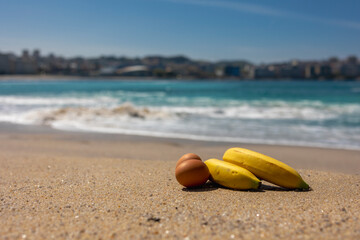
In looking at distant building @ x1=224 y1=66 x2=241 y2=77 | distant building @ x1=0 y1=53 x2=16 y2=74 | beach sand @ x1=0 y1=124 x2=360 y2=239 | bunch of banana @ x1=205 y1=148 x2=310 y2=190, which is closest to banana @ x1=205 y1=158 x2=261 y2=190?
bunch of banana @ x1=205 y1=148 x2=310 y2=190

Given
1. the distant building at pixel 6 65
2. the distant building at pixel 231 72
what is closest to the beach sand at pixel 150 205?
the distant building at pixel 6 65

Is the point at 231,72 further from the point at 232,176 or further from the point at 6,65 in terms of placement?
the point at 232,176

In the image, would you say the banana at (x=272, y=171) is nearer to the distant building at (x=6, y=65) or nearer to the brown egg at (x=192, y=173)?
the brown egg at (x=192, y=173)

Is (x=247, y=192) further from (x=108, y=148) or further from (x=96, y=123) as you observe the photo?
(x=96, y=123)

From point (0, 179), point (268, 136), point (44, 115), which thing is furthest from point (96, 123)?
point (0, 179)

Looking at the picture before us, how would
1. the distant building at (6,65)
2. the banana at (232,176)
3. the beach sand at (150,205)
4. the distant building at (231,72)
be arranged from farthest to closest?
the distant building at (231,72), the distant building at (6,65), the banana at (232,176), the beach sand at (150,205)

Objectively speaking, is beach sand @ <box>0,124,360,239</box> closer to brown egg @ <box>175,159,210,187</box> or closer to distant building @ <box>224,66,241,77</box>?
brown egg @ <box>175,159,210,187</box>
